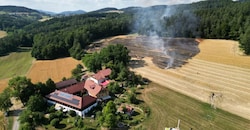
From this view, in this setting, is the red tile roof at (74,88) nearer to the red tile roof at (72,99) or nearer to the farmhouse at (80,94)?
the farmhouse at (80,94)

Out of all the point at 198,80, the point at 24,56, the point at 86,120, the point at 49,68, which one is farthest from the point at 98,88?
the point at 24,56

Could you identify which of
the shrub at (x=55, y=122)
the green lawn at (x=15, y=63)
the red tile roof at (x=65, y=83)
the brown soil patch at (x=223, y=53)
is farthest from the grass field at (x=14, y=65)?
the brown soil patch at (x=223, y=53)

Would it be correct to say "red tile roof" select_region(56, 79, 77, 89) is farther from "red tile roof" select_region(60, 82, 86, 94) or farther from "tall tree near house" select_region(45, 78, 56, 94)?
"red tile roof" select_region(60, 82, 86, 94)

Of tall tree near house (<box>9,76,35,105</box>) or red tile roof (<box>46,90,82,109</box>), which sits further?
tall tree near house (<box>9,76,35,105</box>)

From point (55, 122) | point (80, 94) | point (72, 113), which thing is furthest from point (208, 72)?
point (55, 122)

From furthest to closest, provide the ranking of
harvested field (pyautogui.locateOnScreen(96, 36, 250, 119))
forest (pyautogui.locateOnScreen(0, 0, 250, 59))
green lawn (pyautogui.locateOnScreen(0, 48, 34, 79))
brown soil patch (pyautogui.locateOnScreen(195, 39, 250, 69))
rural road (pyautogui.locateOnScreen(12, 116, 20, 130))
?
forest (pyautogui.locateOnScreen(0, 0, 250, 59))
green lawn (pyautogui.locateOnScreen(0, 48, 34, 79))
brown soil patch (pyautogui.locateOnScreen(195, 39, 250, 69))
harvested field (pyautogui.locateOnScreen(96, 36, 250, 119))
rural road (pyautogui.locateOnScreen(12, 116, 20, 130))

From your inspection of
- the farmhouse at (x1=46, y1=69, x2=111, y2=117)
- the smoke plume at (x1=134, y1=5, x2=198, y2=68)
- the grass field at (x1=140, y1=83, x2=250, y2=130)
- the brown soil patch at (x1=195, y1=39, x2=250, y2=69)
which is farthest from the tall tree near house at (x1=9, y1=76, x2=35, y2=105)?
the smoke plume at (x1=134, y1=5, x2=198, y2=68)
